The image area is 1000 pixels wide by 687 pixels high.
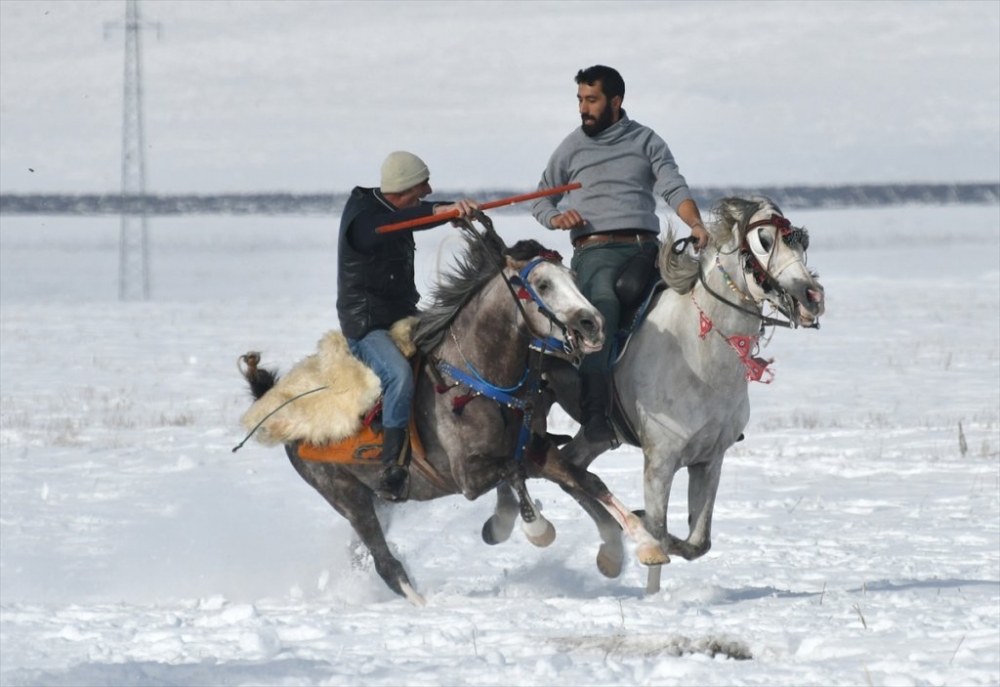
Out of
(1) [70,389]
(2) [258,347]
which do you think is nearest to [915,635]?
(1) [70,389]

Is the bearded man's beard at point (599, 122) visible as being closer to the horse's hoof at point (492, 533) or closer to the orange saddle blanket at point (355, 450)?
the orange saddle blanket at point (355, 450)

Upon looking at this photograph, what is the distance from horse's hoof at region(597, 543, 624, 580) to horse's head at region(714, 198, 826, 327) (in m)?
1.50

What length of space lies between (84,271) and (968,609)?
44.4m

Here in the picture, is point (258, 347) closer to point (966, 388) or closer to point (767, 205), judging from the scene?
point (966, 388)

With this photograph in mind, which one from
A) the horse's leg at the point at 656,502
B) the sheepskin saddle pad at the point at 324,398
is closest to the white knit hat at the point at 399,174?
the sheepskin saddle pad at the point at 324,398

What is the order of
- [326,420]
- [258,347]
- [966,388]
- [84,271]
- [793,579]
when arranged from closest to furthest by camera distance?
[326,420] < [793,579] < [966,388] < [258,347] < [84,271]

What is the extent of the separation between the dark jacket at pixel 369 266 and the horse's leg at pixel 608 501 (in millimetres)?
1237

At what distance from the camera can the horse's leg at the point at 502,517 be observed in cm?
839

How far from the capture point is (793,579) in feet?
29.6

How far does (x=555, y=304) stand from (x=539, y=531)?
126cm

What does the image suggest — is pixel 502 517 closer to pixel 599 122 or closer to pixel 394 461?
pixel 394 461

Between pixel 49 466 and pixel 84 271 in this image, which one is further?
pixel 84 271

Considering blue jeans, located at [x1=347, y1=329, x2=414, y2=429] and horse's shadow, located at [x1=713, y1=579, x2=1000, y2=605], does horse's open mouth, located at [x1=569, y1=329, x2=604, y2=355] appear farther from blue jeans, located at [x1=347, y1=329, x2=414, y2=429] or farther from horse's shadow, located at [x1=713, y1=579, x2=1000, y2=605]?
horse's shadow, located at [x1=713, y1=579, x2=1000, y2=605]

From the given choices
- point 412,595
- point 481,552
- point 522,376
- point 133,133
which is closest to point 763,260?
point 522,376
